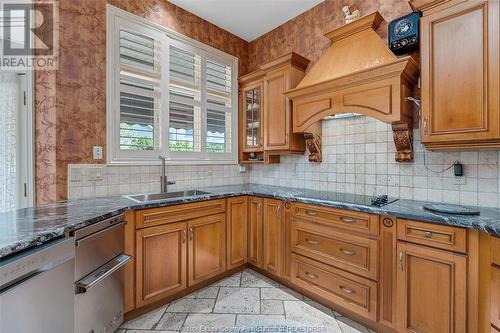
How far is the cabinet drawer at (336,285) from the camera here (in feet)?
5.93

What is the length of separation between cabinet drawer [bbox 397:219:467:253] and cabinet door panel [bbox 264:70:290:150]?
4.71 ft

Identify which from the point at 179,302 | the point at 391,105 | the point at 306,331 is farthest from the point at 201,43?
the point at 306,331

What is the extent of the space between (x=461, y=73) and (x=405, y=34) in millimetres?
617

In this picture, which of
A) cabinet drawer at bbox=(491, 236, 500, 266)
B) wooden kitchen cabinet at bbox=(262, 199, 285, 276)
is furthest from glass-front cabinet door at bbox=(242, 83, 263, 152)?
cabinet drawer at bbox=(491, 236, 500, 266)

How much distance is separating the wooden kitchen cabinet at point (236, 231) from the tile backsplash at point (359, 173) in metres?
0.65

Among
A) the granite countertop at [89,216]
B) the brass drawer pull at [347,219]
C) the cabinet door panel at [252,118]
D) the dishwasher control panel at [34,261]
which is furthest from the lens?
the cabinet door panel at [252,118]

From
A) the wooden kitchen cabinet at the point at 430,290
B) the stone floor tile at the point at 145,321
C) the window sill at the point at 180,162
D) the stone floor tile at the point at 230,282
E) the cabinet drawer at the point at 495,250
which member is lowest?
the stone floor tile at the point at 145,321

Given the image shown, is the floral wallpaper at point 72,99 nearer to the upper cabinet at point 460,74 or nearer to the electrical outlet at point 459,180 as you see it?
the upper cabinet at point 460,74

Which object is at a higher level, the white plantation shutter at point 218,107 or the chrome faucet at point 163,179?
the white plantation shutter at point 218,107

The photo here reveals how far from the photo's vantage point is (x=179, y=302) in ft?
7.18

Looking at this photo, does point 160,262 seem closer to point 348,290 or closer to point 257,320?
point 257,320

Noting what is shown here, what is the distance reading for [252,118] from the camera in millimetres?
3283

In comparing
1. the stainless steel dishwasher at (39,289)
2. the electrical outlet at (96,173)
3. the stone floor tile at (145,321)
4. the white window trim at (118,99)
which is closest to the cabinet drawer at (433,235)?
the stone floor tile at (145,321)

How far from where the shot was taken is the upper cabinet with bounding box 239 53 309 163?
273cm
